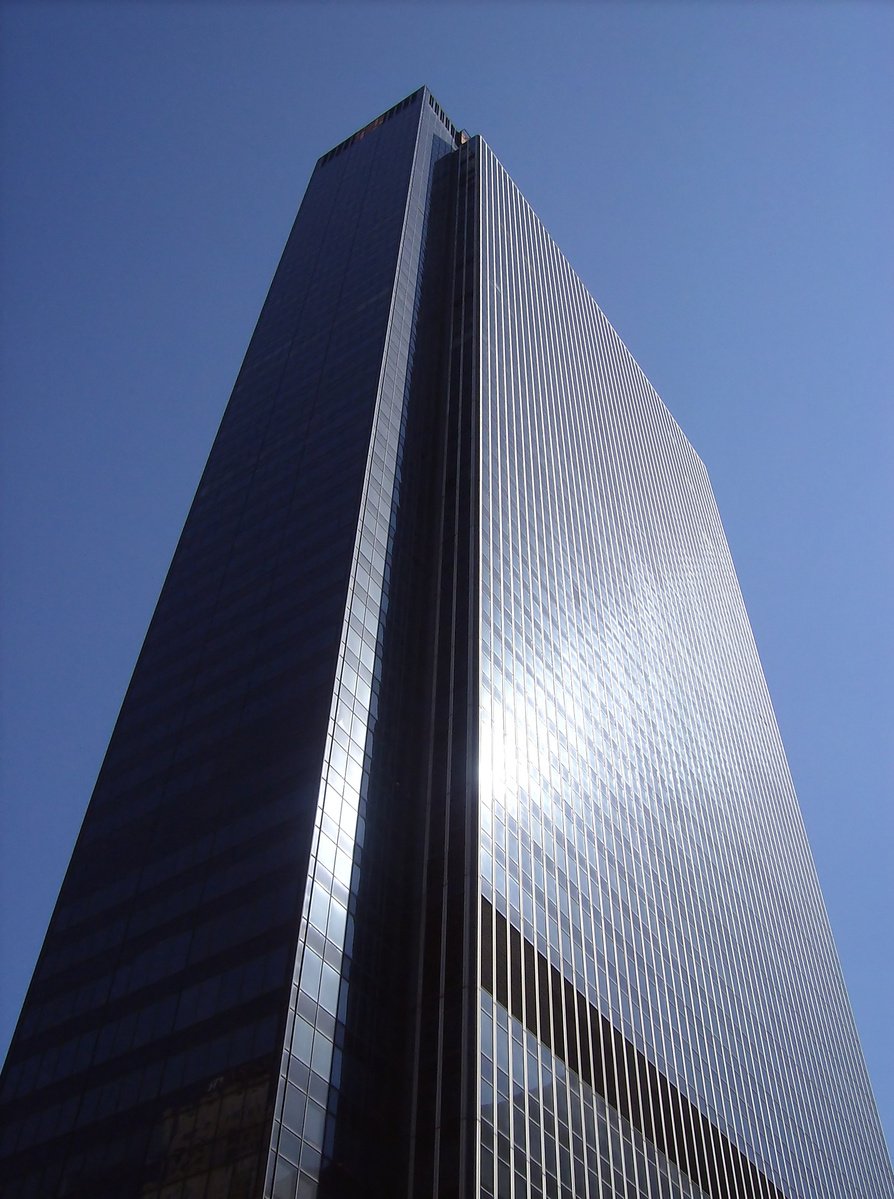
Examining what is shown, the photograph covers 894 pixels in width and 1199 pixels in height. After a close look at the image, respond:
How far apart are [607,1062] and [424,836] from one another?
17825mm

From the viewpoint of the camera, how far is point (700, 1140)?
78188mm

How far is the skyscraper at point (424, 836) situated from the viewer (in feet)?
184

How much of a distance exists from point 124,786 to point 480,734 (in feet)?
78.0

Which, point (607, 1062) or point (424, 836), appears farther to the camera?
point (607, 1062)

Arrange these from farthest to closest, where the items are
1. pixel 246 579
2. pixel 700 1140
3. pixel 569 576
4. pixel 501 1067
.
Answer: pixel 569 576
pixel 246 579
pixel 700 1140
pixel 501 1067

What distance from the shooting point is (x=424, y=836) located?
223ft

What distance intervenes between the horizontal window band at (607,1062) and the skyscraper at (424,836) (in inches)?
11.3

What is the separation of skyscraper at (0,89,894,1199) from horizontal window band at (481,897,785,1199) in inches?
11.3

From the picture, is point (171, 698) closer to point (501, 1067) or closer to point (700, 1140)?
point (501, 1067)

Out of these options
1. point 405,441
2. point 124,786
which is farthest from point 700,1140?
point 405,441

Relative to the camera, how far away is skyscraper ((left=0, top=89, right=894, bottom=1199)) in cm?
5600

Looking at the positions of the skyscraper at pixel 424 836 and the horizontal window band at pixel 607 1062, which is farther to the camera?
the horizontal window band at pixel 607 1062

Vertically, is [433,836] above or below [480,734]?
below

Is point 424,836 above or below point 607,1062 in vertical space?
above
